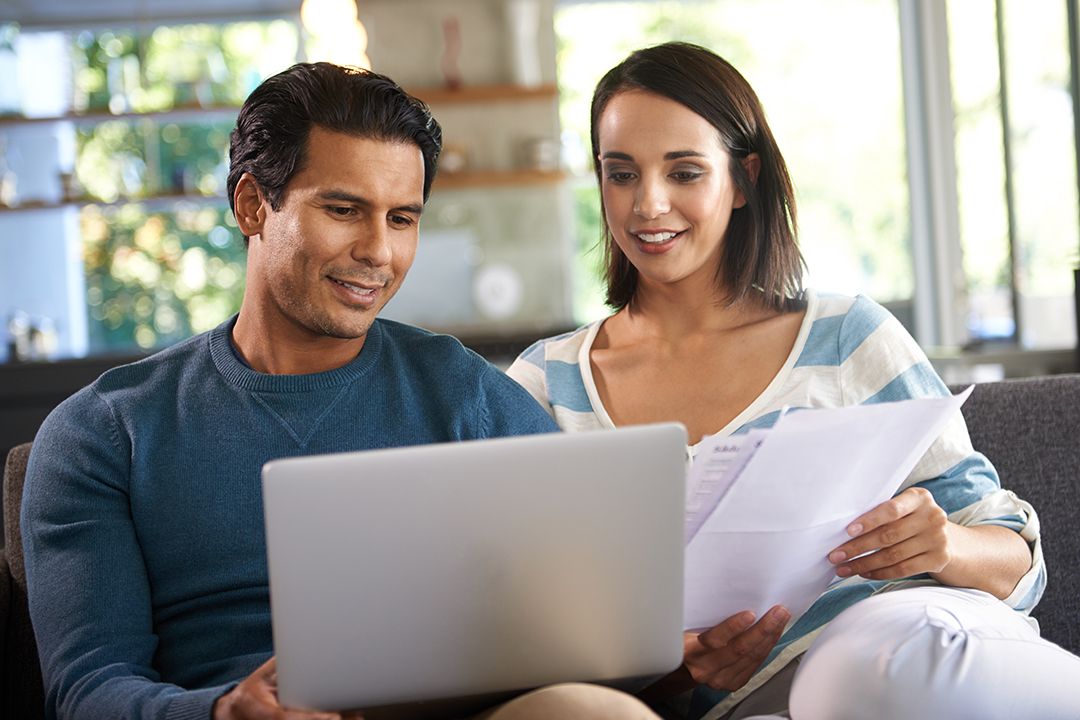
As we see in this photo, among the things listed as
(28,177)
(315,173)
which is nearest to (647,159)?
(315,173)

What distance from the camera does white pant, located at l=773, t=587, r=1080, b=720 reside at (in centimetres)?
128

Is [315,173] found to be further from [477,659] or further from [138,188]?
[138,188]

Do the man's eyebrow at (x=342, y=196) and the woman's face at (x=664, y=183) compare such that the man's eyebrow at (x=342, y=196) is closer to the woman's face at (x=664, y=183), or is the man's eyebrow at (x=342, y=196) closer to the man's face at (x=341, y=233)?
the man's face at (x=341, y=233)

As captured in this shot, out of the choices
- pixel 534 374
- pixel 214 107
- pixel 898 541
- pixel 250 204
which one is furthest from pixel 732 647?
pixel 214 107

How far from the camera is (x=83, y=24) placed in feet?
20.5

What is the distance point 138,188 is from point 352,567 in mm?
5482

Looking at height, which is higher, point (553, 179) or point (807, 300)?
point (553, 179)

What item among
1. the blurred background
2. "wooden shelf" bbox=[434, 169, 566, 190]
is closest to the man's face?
the blurred background

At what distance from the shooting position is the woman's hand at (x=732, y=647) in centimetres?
141

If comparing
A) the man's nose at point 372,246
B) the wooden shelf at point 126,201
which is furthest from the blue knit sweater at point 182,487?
the wooden shelf at point 126,201

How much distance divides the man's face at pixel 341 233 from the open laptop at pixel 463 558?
1.87 feet

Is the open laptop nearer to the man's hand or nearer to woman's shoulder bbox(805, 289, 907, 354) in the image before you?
the man's hand

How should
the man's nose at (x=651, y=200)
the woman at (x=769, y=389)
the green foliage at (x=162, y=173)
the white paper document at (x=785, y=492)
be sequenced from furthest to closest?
1. the green foliage at (x=162, y=173)
2. the man's nose at (x=651, y=200)
3. the woman at (x=769, y=389)
4. the white paper document at (x=785, y=492)

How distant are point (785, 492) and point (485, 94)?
4.98 metres
